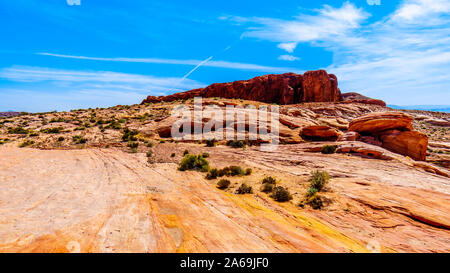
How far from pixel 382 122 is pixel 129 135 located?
85.0 feet

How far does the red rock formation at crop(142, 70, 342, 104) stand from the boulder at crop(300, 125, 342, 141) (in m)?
47.3

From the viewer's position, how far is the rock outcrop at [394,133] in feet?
58.6

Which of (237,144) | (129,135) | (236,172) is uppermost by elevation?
(129,135)

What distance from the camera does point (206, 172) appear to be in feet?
39.9

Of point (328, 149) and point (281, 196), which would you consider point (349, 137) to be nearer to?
point (328, 149)

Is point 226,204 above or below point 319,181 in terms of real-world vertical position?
below

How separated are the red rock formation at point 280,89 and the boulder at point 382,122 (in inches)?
1834

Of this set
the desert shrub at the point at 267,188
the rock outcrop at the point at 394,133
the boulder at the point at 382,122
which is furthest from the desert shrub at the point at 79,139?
the boulder at the point at 382,122

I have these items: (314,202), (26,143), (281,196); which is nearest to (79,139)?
(26,143)

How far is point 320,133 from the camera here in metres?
20.6

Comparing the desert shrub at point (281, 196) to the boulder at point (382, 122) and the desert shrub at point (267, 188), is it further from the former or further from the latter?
the boulder at point (382, 122)
